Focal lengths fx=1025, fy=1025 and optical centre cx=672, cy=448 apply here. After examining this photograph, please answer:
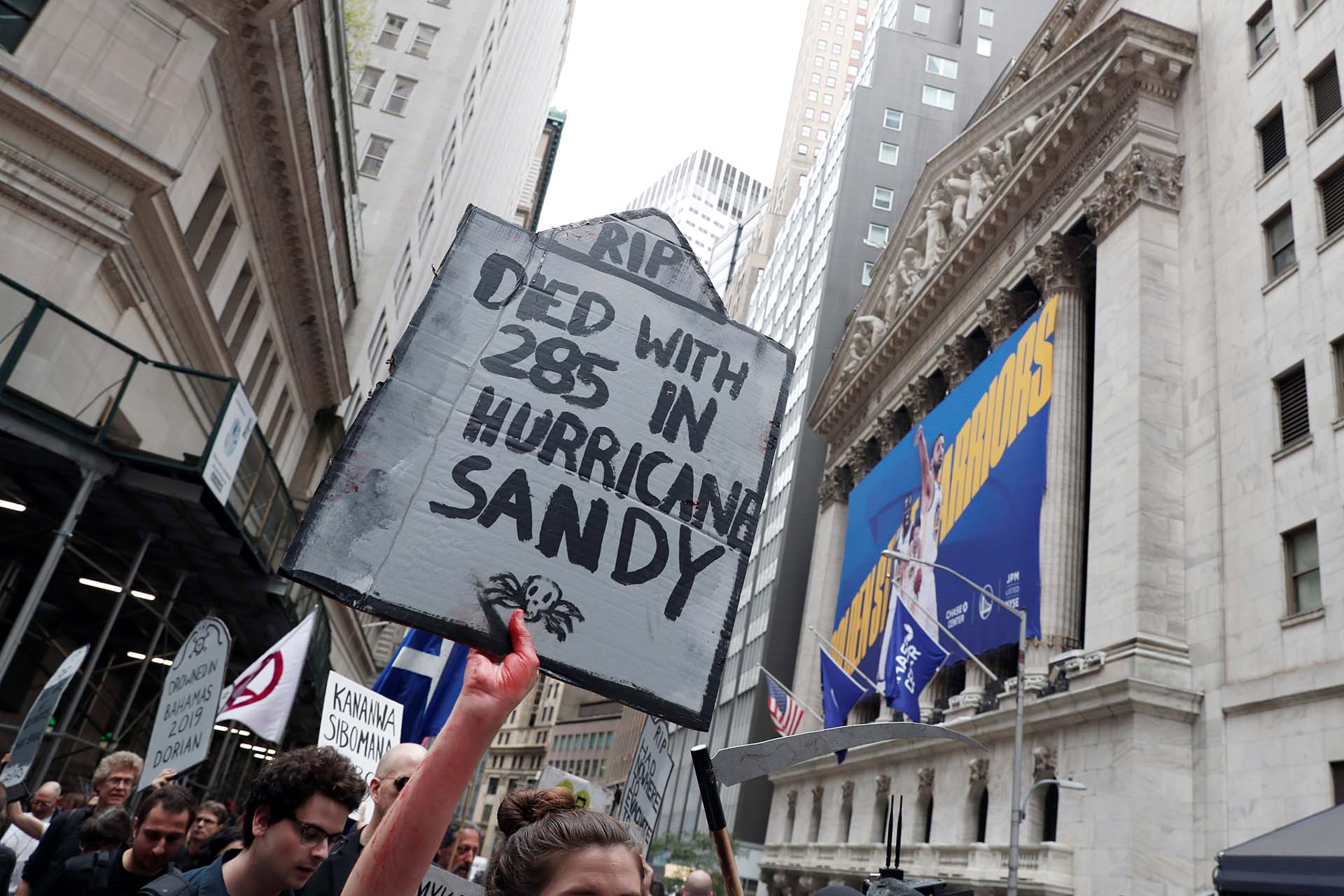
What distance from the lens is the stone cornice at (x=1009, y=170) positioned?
32.1 metres

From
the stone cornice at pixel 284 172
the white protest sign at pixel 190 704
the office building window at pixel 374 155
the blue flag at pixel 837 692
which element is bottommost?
the white protest sign at pixel 190 704

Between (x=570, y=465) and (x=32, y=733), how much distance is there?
29.7ft

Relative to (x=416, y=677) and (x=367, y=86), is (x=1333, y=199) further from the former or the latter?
(x=367, y=86)

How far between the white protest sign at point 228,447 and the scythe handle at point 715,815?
12.4m

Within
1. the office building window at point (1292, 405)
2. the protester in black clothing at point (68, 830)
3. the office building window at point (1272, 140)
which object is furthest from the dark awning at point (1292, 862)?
the office building window at point (1272, 140)

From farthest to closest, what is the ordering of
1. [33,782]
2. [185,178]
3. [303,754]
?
[185,178] < [33,782] < [303,754]

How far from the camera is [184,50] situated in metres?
16.9

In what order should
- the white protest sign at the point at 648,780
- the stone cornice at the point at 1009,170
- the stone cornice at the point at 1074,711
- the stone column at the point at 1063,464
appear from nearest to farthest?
the white protest sign at the point at 648,780
the stone cornice at the point at 1074,711
the stone column at the point at 1063,464
the stone cornice at the point at 1009,170

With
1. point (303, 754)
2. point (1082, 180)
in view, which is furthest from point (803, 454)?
point (303, 754)

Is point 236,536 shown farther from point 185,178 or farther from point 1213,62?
point 1213,62

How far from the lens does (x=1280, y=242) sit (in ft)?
85.1

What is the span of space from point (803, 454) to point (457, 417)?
233 ft

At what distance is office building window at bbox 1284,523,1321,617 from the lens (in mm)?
22125

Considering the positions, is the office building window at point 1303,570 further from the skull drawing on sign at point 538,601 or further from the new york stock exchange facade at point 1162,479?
the skull drawing on sign at point 538,601
